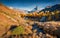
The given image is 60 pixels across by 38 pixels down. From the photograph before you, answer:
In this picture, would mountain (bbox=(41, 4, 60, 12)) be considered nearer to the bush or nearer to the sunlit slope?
A: the sunlit slope

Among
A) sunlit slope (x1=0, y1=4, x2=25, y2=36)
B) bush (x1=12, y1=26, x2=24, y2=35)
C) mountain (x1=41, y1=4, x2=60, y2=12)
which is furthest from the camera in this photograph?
mountain (x1=41, y1=4, x2=60, y2=12)

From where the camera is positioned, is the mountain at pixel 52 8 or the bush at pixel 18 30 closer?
the bush at pixel 18 30

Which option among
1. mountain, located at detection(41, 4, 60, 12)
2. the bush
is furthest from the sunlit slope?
mountain, located at detection(41, 4, 60, 12)

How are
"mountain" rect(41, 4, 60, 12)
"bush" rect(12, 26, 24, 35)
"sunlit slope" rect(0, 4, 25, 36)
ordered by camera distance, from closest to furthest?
"bush" rect(12, 26, 24, 35) < "sunlit slope" rect(0, 4, 25, 36) < "mountain" rect(41, 4, 60, 12)

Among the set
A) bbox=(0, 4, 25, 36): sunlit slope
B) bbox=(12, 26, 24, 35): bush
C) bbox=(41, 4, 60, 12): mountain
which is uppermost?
bbox=(41, 4, 60, 12): mountain

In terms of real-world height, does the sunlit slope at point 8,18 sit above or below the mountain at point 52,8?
below

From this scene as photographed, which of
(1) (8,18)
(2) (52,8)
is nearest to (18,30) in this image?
(1) (8,18)

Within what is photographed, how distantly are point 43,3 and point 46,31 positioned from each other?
2.06 ft

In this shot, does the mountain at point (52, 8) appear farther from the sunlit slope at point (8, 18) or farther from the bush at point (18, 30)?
the bush at point (18, 30)

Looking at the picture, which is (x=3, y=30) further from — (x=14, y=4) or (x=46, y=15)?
(x=46, y=15)

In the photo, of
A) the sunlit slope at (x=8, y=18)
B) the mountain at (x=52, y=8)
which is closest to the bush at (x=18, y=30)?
the sunlit slope at (x=8, y=18)

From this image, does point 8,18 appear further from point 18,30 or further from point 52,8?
point 52,8

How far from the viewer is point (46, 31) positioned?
84.8 inches

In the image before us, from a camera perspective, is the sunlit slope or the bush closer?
the bush
